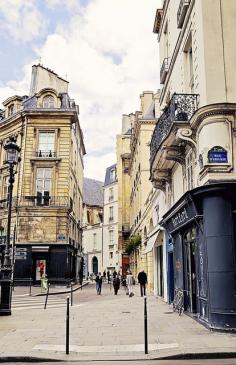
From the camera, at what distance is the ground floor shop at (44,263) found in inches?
1294

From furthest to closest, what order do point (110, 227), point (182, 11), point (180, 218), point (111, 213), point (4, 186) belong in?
point (111, 213) → point (110, 227) → point (4, 186) → point (180, 218) → point (182, 11)

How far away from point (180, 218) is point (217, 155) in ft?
11.3

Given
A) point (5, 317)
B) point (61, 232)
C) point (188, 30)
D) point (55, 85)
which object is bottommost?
point (5, 317)

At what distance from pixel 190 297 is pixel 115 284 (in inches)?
519

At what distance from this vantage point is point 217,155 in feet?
34.1

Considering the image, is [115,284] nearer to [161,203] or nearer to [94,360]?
[161,203]

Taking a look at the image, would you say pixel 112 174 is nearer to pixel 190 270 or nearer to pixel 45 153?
pixel 45 153

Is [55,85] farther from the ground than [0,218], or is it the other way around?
[55,85]

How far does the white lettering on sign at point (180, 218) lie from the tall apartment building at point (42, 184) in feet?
64.7

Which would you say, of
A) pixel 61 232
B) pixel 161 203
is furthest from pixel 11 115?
pixel 161 203

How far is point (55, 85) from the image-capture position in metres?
41.1

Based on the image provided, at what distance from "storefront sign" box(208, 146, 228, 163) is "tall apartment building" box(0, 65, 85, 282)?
2366 centimetres

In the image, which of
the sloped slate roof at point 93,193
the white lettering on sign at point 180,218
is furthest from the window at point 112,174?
the white lettering on sign at point 180,218

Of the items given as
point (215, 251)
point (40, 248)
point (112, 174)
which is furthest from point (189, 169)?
point (112, 174)
